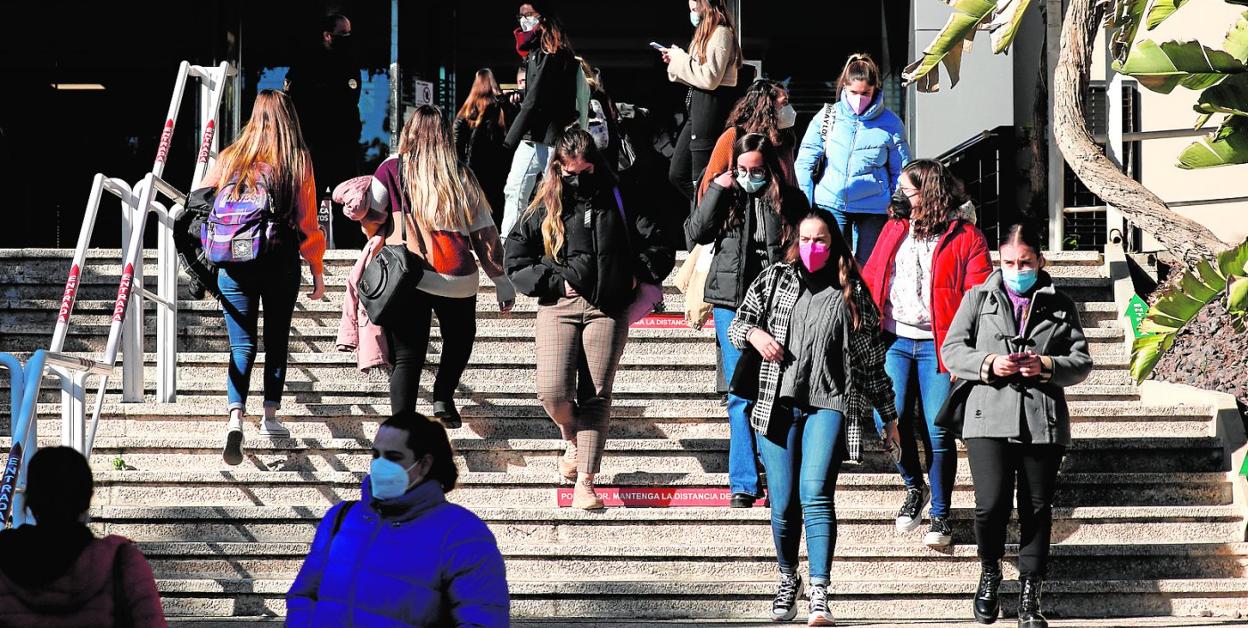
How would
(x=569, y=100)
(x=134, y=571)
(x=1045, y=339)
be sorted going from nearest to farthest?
(x=134, y=571)
(x=1045, y=339)
(x=569, y=100)

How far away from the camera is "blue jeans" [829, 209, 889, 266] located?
9.57m

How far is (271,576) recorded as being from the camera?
311 inches

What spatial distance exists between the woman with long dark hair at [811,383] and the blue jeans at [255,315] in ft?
8.11

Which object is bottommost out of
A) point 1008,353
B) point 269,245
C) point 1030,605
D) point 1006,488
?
point 1030,605

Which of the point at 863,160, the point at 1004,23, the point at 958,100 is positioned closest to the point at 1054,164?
the point at 958,100

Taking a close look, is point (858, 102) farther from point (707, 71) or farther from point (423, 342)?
point (423, 342)

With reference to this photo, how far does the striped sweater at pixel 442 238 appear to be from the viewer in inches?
346

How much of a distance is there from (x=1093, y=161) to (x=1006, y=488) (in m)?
4.39

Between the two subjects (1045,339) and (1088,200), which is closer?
(1045,339)

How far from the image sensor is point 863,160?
9.49 m

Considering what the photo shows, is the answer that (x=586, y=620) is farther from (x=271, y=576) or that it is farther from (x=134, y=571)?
(x=134, y=571)

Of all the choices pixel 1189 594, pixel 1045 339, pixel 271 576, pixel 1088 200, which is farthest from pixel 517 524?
pixel 1088 200

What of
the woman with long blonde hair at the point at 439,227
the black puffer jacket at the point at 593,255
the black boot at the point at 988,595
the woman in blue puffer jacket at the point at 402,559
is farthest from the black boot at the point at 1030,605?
the woman in blue puffer jacket at the point at 402,559

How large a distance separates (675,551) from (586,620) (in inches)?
23.6
